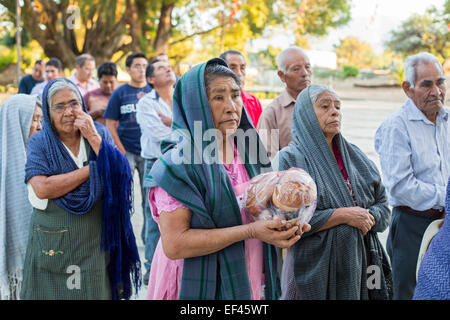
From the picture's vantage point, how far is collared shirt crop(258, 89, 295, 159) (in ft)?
11.3

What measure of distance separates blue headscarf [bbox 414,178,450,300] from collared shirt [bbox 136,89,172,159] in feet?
10.3

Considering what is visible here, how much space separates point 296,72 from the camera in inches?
140

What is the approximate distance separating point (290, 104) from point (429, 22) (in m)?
37.6

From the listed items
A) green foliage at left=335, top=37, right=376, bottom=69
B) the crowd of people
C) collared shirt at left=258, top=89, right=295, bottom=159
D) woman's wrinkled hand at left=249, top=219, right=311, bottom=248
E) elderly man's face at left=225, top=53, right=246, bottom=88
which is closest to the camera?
woman's wrinkled hand at left=249, top=219, right=311, bottom=248

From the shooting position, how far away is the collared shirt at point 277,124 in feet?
11.3

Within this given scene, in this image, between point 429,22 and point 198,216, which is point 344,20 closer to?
point 429,22

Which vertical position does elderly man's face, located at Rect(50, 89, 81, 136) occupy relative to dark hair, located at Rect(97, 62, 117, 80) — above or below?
below

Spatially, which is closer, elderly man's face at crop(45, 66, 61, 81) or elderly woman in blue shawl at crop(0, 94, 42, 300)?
elderly woman in blue shawl at crop(0, 94, 42, 300)

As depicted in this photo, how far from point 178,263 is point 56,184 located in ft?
3.71

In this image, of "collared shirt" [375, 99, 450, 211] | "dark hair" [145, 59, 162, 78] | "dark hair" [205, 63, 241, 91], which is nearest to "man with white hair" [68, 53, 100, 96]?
"dark hair" [145, 59, 162, 78]

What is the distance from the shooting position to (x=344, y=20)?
30953 mm

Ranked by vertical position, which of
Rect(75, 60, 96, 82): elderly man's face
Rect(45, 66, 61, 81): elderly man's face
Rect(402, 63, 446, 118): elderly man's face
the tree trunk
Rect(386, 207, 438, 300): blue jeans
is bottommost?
Rect(386, 207, 438, 300): blue jeans

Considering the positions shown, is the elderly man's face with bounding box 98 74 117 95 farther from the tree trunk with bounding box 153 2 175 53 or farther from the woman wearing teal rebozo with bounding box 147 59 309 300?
the tree trunk with bounding box 153 2 175 53

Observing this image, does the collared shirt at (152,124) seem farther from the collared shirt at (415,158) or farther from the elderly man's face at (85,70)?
the collared shirt at (415,158)
